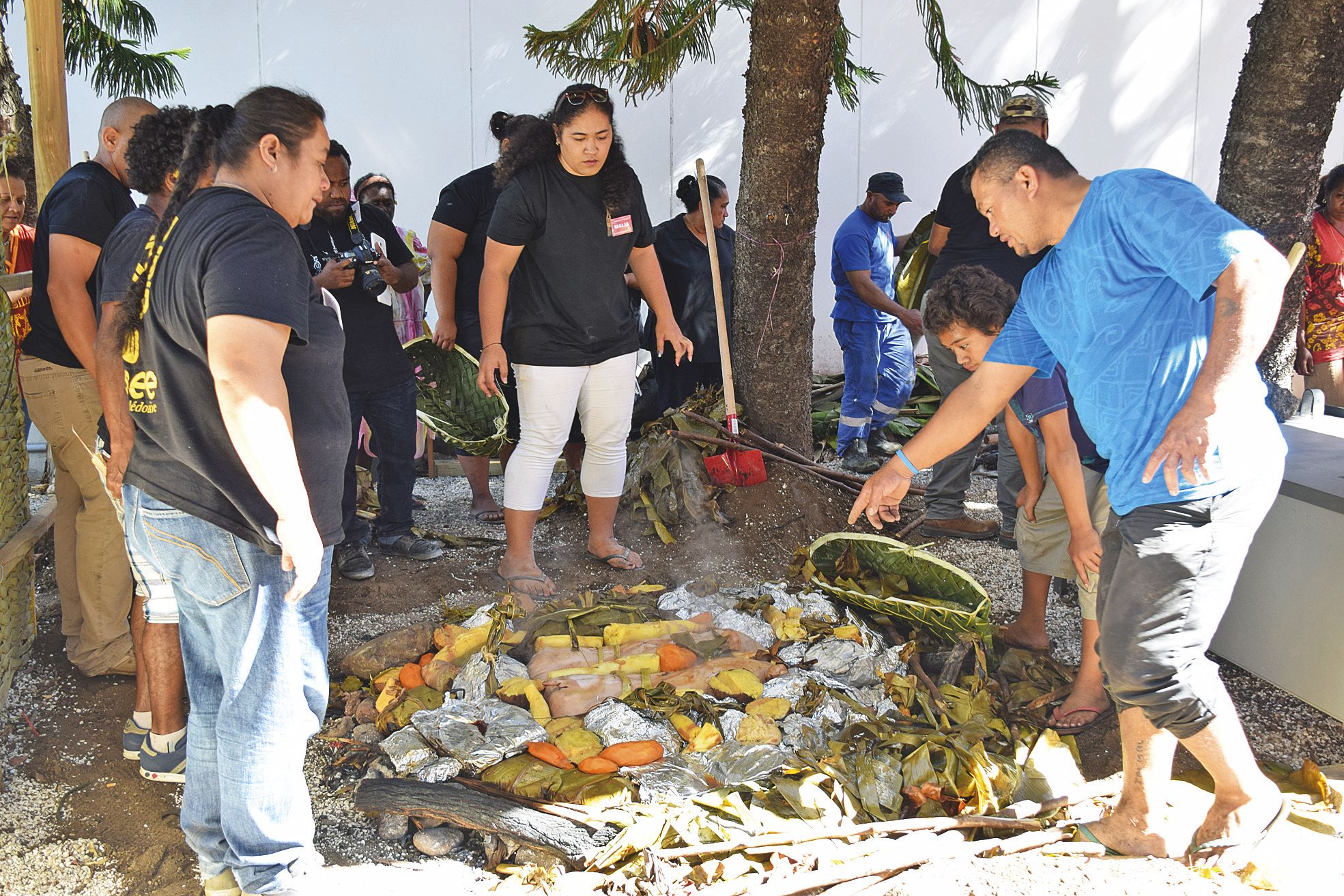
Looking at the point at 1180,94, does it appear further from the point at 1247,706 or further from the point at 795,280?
the point at 1247,706

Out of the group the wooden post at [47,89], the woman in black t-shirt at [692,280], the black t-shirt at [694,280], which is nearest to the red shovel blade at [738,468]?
the woman in black t-shirt at [692,280]

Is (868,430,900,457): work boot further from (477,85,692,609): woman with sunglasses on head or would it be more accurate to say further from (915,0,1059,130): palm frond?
(477,85,692,609): woman with sunglasses on head

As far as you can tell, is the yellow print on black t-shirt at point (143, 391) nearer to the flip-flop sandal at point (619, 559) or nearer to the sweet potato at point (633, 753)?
the sweet potato at point (633, 753)

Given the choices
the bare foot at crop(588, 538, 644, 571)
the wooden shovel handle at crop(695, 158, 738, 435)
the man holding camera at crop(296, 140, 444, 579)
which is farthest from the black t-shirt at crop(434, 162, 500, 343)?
the bare foot at crop(588, 538, 644, 571)

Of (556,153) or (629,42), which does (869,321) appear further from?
(556,153)

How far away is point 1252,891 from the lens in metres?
2.29

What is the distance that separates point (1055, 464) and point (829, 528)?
1653 millimetres

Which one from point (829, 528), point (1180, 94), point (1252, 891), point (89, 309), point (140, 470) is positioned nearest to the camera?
point (140, 470)

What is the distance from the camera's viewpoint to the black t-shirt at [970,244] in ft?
14.5

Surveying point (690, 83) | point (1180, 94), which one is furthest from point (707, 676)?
point (1180, 94)

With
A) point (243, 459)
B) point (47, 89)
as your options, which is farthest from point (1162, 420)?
point (47, 89)

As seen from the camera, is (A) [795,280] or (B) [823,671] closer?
(B) [823,671]

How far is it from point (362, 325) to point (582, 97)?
138cm

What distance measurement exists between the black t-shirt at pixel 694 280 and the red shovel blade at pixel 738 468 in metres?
1.60
